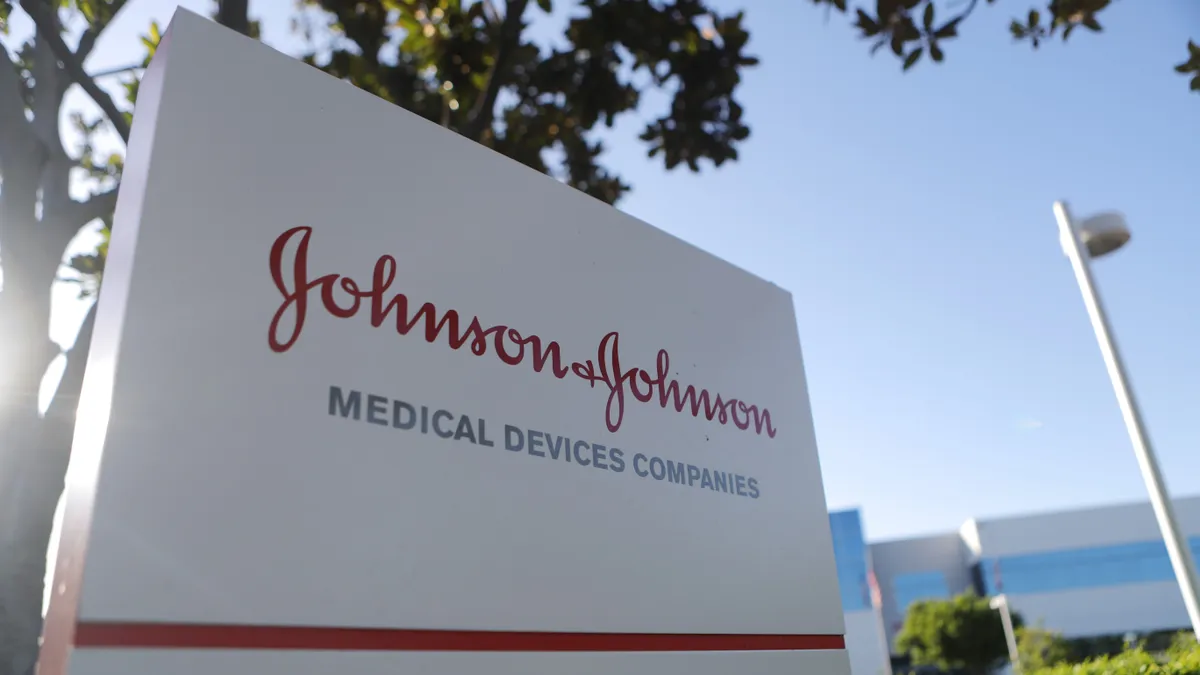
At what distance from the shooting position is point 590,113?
5195mm

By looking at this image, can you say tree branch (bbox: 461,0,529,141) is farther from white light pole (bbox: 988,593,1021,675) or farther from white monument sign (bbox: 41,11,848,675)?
white light pole (bbox: 988,593,1021,675)

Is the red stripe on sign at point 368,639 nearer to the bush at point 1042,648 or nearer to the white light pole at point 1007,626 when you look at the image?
the bush at point 1042,648

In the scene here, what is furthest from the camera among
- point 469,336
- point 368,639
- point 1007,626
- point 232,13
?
point 1007,626

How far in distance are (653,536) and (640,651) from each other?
0.30 m

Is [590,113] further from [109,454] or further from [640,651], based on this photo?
[109,454]

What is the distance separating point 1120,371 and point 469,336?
4991 mm

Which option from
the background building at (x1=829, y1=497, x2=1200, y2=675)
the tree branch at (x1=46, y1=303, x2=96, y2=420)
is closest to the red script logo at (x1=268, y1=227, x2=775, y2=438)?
the tree branch at (x1=46, y1=303, x2=96, y2=420)

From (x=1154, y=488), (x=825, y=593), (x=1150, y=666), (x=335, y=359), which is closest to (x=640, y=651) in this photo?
(x=825, y=593)

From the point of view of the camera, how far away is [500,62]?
4.54 m

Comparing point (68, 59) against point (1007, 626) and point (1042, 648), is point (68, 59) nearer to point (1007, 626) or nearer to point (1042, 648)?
point (1042, 648)

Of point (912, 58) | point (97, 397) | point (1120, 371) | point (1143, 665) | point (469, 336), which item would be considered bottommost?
point (1143, 665)

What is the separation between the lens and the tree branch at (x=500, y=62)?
453cm

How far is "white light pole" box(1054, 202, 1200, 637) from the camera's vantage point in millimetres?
4734

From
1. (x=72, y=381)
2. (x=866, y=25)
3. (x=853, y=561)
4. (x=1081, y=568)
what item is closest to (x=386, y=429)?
(x=72, y=381)
